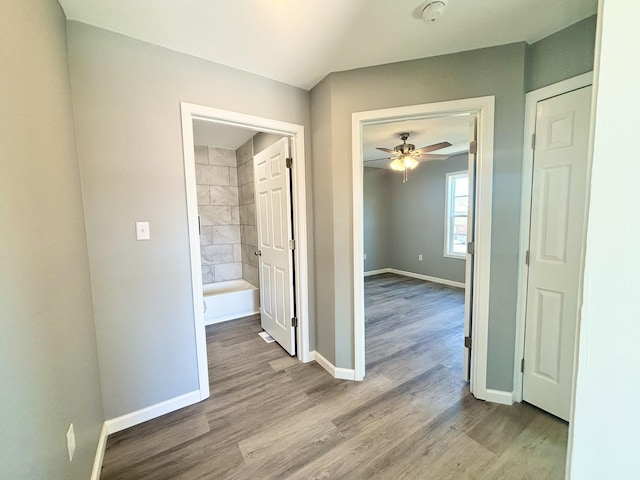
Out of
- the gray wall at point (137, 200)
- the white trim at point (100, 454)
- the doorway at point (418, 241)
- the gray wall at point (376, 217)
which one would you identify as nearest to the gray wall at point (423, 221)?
the doorway at point (418, 241)

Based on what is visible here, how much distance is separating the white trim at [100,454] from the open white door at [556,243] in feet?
8.67

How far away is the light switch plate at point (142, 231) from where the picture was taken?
1642 millimetres

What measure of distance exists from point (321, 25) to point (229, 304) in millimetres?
3119

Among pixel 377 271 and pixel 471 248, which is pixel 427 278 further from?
pixel 471 248

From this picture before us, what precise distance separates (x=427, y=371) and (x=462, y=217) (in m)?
3.53

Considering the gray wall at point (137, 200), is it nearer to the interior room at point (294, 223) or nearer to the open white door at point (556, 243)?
the interior room at point (294, 223)

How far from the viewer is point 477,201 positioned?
1.78 metres

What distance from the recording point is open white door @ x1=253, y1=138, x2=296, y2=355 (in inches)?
93.7

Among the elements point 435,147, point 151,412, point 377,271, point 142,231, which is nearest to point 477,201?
point 435,147

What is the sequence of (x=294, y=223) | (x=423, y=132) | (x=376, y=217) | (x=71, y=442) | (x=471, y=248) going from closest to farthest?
(x=71, y=442) < (x=471, y=248) < (x=294, y=223) < (x=423, y=132) < (x=376, y=217)

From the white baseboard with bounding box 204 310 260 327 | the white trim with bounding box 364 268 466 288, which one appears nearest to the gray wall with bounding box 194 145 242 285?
the white baseboard with bounding box 204 310 260 327

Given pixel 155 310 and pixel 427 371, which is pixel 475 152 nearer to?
pixel 427 371

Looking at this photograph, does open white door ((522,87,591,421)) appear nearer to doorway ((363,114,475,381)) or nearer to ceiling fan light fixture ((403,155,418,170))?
doorway ((363,114,475,381))

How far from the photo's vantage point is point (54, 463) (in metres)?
0.92
